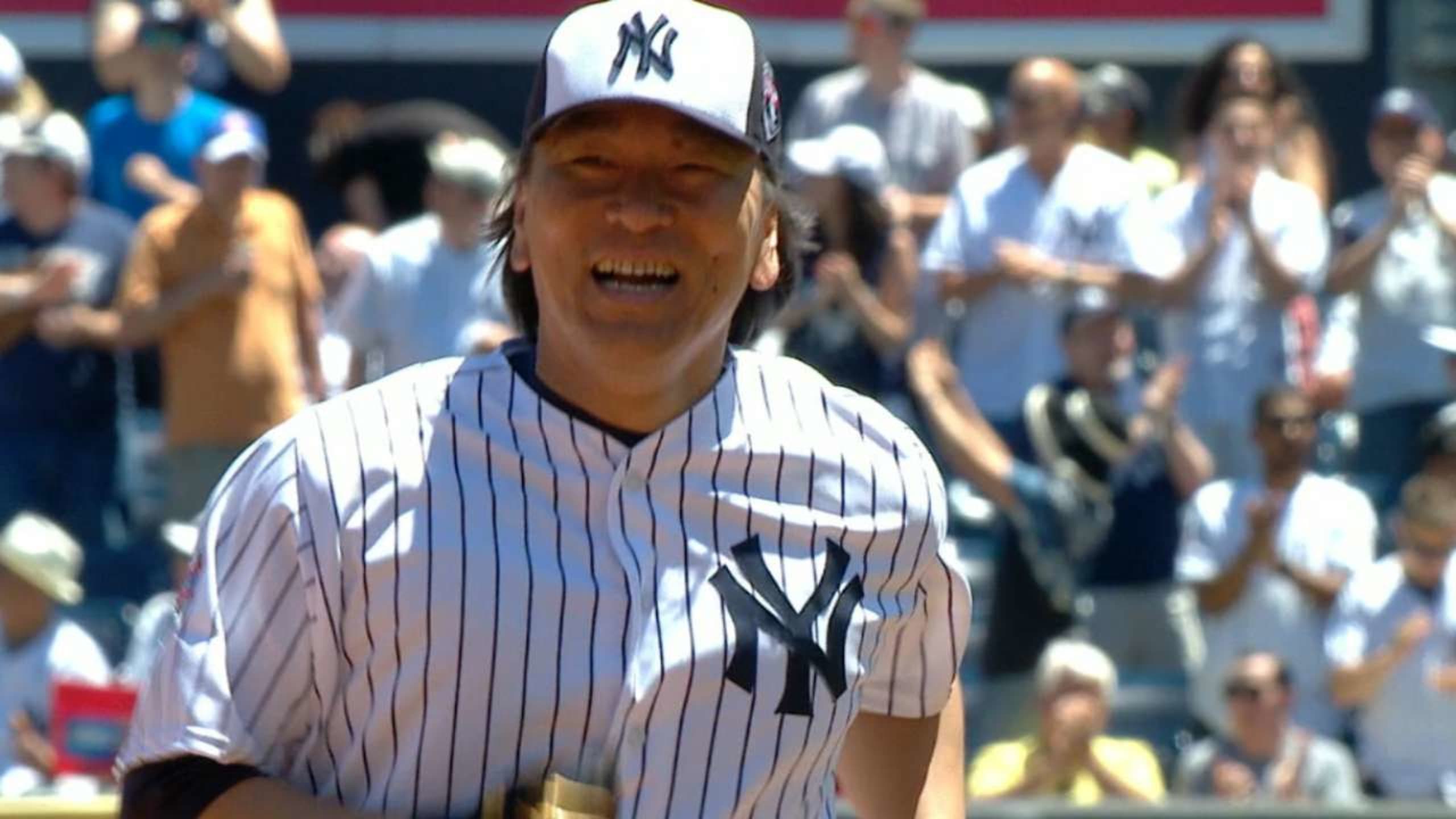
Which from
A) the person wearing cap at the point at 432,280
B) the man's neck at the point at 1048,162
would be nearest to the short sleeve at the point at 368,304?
the person wearing cap at the point at 432,280

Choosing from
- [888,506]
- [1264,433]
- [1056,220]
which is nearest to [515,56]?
[1056,220]

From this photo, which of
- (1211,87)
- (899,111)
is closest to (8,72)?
(899,111)

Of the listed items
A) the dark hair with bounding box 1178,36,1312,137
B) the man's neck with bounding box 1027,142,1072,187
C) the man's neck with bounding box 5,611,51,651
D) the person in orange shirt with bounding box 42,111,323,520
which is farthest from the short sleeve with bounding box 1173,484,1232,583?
the man's neck with bounding box 5,611,51,651

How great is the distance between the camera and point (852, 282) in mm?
7465

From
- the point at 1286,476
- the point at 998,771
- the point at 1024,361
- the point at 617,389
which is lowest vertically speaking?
the point at 998,771

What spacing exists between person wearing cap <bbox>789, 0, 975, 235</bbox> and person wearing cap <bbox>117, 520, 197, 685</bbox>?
2266 millimetres

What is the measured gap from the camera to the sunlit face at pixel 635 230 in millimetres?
2303

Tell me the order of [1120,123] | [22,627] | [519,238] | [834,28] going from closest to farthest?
[519,238]
[22,627]
[1120,123]
[834,28]

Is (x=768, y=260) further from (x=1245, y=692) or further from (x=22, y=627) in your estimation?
(x=22, y=627)

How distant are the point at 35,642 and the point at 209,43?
2.23 metres

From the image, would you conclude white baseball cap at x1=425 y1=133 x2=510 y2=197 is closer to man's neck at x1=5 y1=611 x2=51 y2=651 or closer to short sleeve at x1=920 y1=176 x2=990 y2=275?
short sleeve at x1=920 y1=176 x2=990 y2=275

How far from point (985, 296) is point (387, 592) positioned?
5674 mm

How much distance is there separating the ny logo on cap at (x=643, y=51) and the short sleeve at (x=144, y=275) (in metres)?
5.54

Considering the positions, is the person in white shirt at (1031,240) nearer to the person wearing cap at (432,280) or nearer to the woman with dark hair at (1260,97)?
the woman with dark hair at (1260,97)
